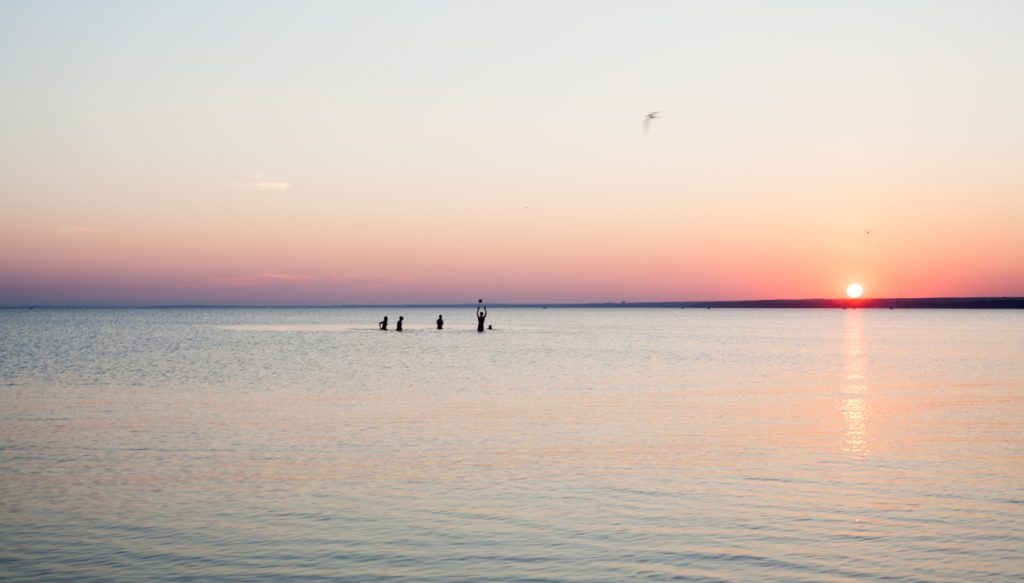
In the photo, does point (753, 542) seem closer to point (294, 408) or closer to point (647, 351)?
point (294, 408)

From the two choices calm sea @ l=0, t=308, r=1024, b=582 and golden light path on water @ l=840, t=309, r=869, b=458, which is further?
golden light path on water @ l=840, t=309, r=869, b=458

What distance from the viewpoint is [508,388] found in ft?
145

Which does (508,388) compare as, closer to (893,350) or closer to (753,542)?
(753,542)

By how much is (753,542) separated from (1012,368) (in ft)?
163

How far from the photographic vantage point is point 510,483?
20.4m

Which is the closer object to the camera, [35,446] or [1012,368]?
[35,446]

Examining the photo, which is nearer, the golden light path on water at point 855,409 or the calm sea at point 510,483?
the calm sea at point 510,483

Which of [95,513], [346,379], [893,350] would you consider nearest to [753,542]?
[95,513]

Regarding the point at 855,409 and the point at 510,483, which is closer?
the point at 510,483

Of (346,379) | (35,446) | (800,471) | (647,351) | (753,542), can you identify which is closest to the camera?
(753,542)

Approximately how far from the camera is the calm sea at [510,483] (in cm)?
1461

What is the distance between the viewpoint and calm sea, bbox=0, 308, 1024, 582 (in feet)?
47.9

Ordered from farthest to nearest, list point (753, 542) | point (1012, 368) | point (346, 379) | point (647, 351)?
point (647, 351) → point (1012, 368) → point (346, 379) → point (753, 542)

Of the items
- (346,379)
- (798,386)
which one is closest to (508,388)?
(346,379)
